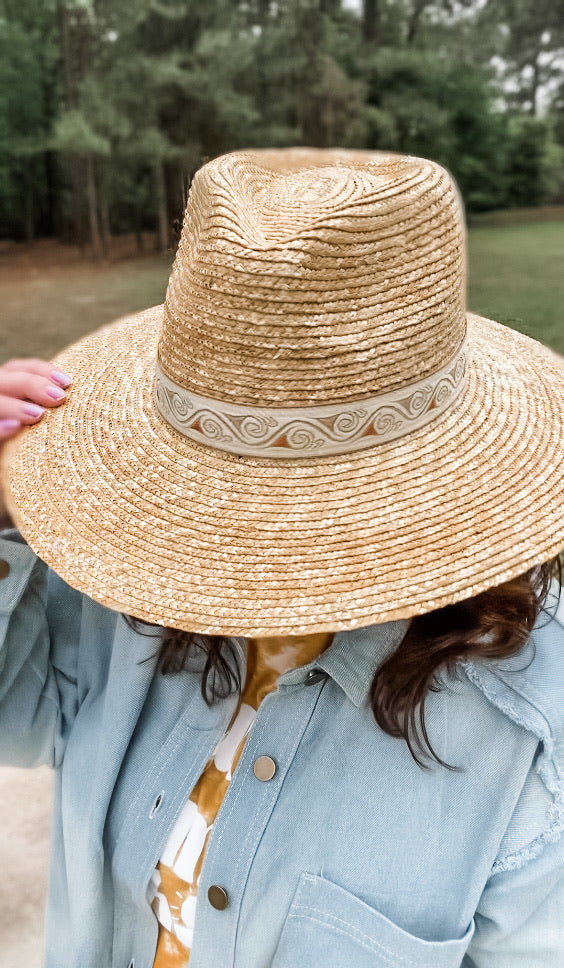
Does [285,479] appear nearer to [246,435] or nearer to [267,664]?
[246,435]

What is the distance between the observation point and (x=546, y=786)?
2.60 feet

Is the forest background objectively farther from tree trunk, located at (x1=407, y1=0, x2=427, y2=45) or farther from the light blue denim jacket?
the light blue denim jacket

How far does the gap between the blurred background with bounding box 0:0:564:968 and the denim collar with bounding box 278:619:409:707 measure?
384 centimetres

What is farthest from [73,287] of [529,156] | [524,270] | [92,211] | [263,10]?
[524,270]

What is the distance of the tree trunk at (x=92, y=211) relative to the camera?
551cm

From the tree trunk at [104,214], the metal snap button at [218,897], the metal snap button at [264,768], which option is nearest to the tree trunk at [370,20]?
the tree trunk at [104,214]

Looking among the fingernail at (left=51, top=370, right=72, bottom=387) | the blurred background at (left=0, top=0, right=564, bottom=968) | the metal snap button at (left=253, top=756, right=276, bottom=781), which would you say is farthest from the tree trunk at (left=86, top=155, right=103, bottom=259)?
the metal snap button at (left=253, top=756, right=276, bottom=781)

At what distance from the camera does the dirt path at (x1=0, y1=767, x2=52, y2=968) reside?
1.85 metres

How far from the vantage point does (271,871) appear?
0.86 meters

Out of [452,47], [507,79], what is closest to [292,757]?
[507,79]

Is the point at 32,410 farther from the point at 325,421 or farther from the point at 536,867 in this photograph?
the point at 536,867

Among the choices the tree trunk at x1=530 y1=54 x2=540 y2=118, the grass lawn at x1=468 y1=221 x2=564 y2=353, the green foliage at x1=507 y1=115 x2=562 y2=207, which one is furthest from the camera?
the tree trunk at x1=530 y1=54 x2=540 y2=118

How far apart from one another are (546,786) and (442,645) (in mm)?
194

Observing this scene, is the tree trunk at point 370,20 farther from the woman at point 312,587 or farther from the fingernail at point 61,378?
the fingernail at point 61,378
